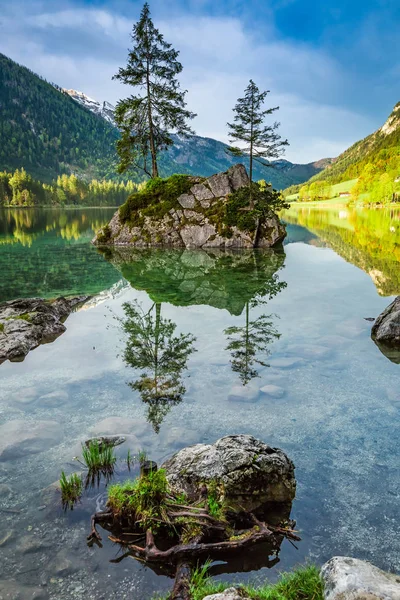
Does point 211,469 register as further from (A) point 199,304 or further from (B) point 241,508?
(A) point 199,304

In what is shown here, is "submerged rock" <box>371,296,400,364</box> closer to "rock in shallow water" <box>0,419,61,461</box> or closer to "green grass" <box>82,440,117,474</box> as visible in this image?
"green grass" <box>82,440,117,474</box>

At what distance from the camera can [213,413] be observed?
851 cm

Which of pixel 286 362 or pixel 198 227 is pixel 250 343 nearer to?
pixel 286 362

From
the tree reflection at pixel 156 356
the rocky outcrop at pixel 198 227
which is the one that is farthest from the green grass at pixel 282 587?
the rocky outcrop at pixel 198 227

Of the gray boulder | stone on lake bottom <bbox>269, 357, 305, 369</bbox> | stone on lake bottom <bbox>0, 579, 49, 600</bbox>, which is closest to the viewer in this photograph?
Result: stone on lake bottom <bbox>0, 579, 49, 600</bbox>

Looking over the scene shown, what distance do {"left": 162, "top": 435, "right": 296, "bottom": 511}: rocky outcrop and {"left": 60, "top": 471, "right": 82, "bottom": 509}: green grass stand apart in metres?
1.45

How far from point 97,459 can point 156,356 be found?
5368 mm

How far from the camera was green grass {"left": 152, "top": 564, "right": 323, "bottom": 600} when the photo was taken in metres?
4.14

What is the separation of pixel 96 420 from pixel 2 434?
72.3 inches

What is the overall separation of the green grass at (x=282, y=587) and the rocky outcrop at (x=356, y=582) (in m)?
0.23

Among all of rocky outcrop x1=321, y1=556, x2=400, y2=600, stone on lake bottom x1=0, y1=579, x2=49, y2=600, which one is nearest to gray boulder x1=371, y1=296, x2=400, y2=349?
rocky outcrop x1=321, y1=556, x2=400, y2=600

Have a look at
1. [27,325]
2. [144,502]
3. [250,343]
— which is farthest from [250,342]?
[144,502]

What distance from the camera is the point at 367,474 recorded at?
656cm

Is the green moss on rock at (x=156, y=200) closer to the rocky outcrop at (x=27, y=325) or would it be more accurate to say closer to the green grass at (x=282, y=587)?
the rocky outcrop at (x=27, y=325)
